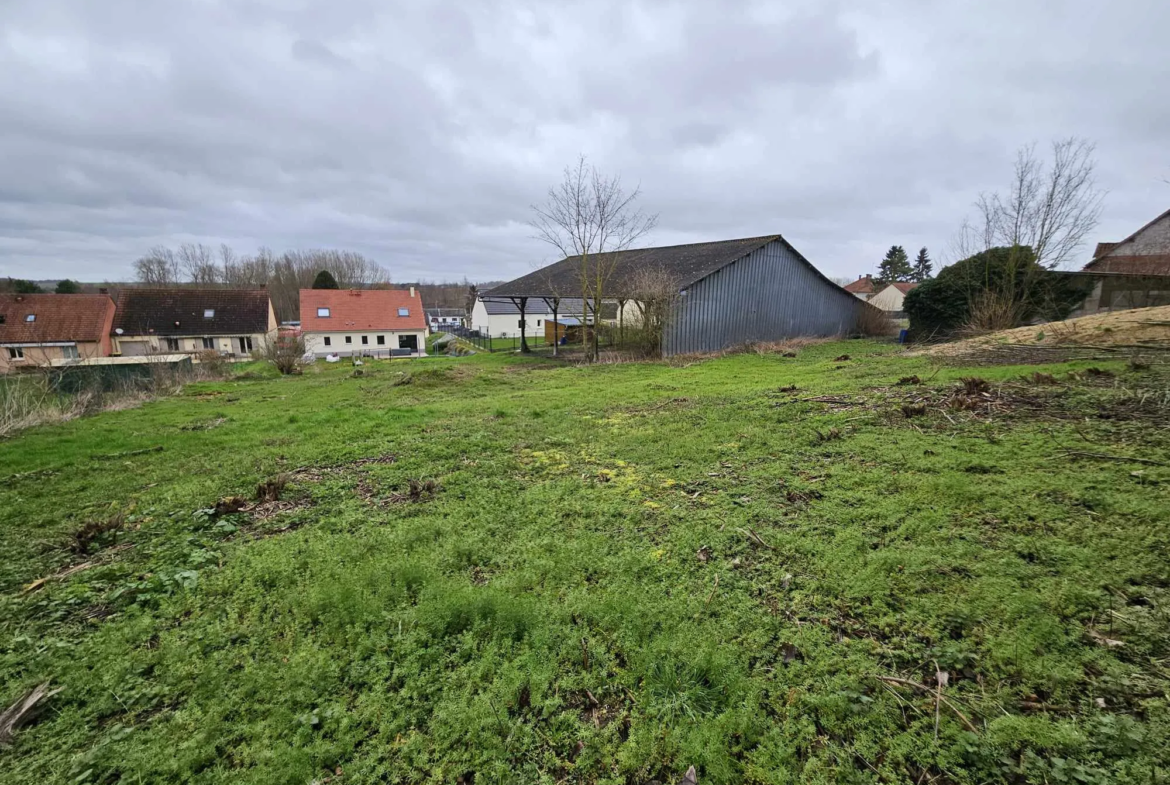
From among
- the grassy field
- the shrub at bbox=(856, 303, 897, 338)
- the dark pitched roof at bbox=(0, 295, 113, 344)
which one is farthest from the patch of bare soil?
the dark pitched roof at bbox=(0, 295, 113, 344)

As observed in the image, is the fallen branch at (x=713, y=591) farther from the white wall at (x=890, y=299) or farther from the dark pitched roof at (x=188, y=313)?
A: the white wall at (x=890, y=299)

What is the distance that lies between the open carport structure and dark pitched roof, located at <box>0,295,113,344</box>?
3005 cm

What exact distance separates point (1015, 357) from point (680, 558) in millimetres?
9995

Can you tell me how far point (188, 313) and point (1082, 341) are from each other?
163 ft

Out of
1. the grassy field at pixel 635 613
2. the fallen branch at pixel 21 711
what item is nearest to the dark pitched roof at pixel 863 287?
the grassy field at pixel 635 613

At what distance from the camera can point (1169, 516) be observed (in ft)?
9.75

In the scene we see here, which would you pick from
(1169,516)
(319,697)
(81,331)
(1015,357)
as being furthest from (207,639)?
(81,331)

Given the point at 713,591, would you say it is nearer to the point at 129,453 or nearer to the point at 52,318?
the point at 129,453

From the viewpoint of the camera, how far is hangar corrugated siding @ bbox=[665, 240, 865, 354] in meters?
19.2

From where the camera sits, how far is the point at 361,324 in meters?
37.9

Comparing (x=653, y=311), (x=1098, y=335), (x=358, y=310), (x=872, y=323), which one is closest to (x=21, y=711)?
(x=1098, y=335)

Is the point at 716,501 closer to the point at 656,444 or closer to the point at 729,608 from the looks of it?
the point at 729,608

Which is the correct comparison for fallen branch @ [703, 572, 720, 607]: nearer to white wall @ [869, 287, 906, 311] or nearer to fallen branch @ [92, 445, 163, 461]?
fallen branch @ [92, 445, 163, 461]

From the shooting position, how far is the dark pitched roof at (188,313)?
34688 millimetres
